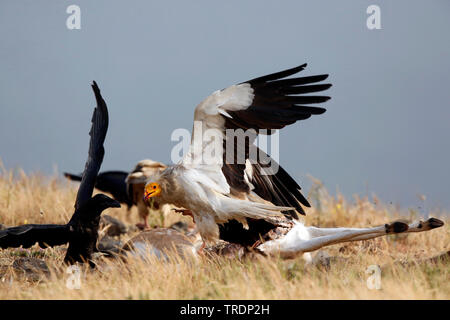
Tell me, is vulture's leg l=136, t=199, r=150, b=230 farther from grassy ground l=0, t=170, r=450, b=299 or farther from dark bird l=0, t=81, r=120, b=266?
dark bird l=0, t=81, r=120, b=266

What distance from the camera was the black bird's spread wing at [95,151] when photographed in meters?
6.66

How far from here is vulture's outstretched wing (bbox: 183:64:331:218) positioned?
568cm

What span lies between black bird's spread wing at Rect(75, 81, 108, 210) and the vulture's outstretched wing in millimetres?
1331

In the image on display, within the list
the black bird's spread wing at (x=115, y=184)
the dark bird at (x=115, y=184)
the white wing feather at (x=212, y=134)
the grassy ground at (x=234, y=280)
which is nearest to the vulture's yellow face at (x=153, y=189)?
the white wing feather at (x=212, y=134)

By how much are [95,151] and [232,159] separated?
173cm

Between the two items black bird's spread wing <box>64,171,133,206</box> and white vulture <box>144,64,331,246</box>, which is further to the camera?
black bird's spread wing <box>64,171,133,206</box>

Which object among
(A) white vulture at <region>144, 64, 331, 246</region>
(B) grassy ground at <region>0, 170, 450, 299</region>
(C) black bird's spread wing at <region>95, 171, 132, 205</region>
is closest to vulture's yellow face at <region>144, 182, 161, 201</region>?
(A) white vulture at <region>144, 64, 331, 246</region>

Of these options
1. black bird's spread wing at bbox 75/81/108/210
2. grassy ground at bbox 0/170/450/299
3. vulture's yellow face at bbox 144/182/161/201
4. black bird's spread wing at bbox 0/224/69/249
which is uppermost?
black bird's spread wing at bbox 75/81/108/210

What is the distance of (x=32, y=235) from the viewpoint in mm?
5746

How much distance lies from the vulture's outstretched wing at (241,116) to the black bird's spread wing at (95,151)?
4.37 feet

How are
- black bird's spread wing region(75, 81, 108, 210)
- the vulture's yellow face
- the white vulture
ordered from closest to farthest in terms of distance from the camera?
the white vulture, the vulture's yellow face, black bird's spread wing region(75, 81, 108, 210)
